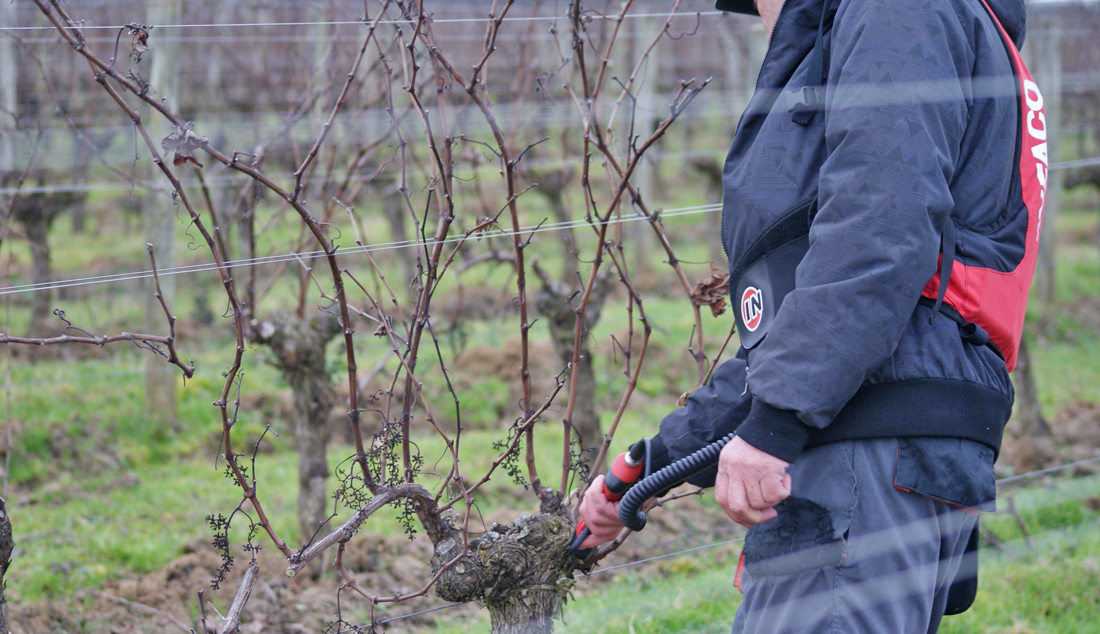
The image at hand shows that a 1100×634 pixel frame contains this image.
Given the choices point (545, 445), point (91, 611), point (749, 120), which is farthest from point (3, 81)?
point (749, 120)

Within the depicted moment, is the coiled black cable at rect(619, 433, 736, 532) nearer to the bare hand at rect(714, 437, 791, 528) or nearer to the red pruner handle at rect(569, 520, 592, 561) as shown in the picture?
the bare hand at rect(714, 437, 791, 528)

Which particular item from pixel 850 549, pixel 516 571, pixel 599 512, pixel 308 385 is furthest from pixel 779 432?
pixel 308 385

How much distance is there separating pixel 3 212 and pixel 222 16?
6511 mm

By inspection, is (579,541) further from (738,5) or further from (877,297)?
(738,5)

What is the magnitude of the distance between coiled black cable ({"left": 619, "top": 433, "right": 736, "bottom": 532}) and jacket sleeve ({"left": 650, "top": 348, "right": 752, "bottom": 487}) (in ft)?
0.17

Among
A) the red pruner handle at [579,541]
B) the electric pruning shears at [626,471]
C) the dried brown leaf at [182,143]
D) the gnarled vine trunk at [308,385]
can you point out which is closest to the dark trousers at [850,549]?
the electric pruning shears at [626,471]

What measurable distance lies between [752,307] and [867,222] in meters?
0.32

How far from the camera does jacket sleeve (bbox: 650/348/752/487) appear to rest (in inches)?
65.6

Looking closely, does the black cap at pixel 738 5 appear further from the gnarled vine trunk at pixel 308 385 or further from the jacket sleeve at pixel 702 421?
the gnarled vine trunk at pixel 308 385

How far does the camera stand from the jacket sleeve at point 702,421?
5.46ft

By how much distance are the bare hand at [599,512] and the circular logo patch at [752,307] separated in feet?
1.42

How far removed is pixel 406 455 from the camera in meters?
1.97

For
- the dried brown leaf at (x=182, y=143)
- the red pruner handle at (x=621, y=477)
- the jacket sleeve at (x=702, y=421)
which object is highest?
the dried brown leaf at (x=182, y=143)

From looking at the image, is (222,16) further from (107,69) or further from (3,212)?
(107,69)
